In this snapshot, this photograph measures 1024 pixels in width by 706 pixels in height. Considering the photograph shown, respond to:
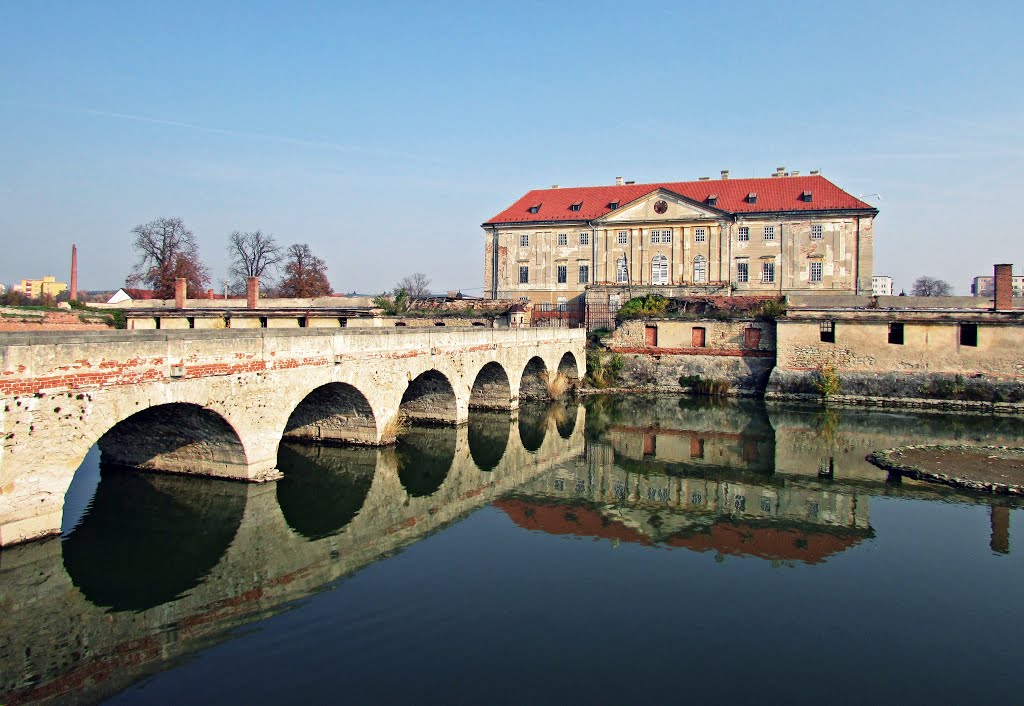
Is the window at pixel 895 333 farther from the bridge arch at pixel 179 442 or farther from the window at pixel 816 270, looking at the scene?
the bridge arch at pixel 179 442

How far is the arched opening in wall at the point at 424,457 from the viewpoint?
1482 cm

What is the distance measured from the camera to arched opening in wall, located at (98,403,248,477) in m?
12.5

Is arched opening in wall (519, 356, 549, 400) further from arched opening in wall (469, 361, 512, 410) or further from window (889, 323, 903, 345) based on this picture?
window (889, 323, 903, 345)

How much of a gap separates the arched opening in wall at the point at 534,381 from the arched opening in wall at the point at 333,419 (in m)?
10.9

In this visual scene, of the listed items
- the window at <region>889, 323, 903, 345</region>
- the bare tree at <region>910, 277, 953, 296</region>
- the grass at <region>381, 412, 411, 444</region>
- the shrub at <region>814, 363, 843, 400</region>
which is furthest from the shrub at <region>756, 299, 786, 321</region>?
the bare tree at <region>910, 277, 953, 296</region>

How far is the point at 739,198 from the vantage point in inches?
1638

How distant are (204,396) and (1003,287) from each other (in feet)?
111

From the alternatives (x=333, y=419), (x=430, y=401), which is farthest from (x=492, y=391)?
(x=333, y=419)

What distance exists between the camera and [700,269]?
41906mm

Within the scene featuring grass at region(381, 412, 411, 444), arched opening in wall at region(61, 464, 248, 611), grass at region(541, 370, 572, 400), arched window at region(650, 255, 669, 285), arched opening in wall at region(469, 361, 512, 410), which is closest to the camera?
arched opening in wall at region(61, 464, 248, 611)

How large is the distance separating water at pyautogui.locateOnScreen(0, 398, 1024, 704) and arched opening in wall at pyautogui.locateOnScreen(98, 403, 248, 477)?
357mm

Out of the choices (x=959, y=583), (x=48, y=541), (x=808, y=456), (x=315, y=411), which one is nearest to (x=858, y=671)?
(x=959, y=583)

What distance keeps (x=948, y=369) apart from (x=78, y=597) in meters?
30.3

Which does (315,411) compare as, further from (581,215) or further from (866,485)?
(581,215)
